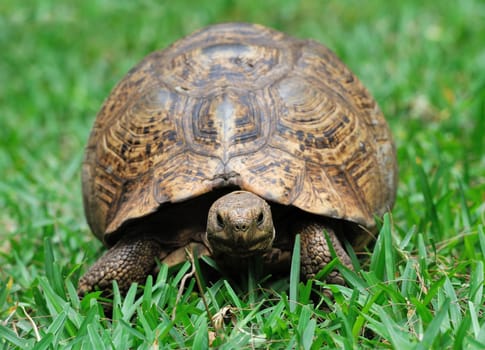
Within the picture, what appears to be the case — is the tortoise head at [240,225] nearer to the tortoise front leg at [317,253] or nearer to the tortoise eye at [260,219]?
the tortoise eye at [260,219]

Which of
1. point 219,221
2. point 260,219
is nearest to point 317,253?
point 260,219

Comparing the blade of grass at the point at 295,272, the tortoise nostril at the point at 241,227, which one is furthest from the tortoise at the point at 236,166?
the blade of grass at the point at 295,272

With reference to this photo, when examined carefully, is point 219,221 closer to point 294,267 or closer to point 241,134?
point 294,267

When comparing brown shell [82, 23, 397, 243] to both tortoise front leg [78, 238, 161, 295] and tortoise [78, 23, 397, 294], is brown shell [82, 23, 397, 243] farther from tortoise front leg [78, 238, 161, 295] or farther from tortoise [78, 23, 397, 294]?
tortoise front leg [78, 238, 161, 295]

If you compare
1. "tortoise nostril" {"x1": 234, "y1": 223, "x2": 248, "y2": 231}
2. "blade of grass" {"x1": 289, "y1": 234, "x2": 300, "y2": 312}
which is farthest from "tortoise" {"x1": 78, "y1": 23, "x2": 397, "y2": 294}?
"blade of grass" {"x1": 289, "y1": 234, "x2": 300, "y2": 312}

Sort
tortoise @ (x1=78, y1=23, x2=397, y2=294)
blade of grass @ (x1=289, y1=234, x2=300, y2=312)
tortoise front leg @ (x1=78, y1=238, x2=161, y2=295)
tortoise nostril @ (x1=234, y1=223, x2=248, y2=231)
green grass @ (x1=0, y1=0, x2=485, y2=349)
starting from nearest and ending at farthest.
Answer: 1. green grass @ (x1=0, y1=0, x2=485, y2=349)
2. tortoise nostril @ (x1=234, y1=223, x2=248, y2=231)
3. blade of grass @ (x1=289, y1=234, x2=300, y2=312)
4. tortoise @ (x1=78, y1=23, x2=397, y2=294)
5. tortoise front leg @ (x1=78, y1=238, x2=161, y2=295)

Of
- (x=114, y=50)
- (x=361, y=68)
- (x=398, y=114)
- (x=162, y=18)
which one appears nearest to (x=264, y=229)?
(x=398, y=114)
